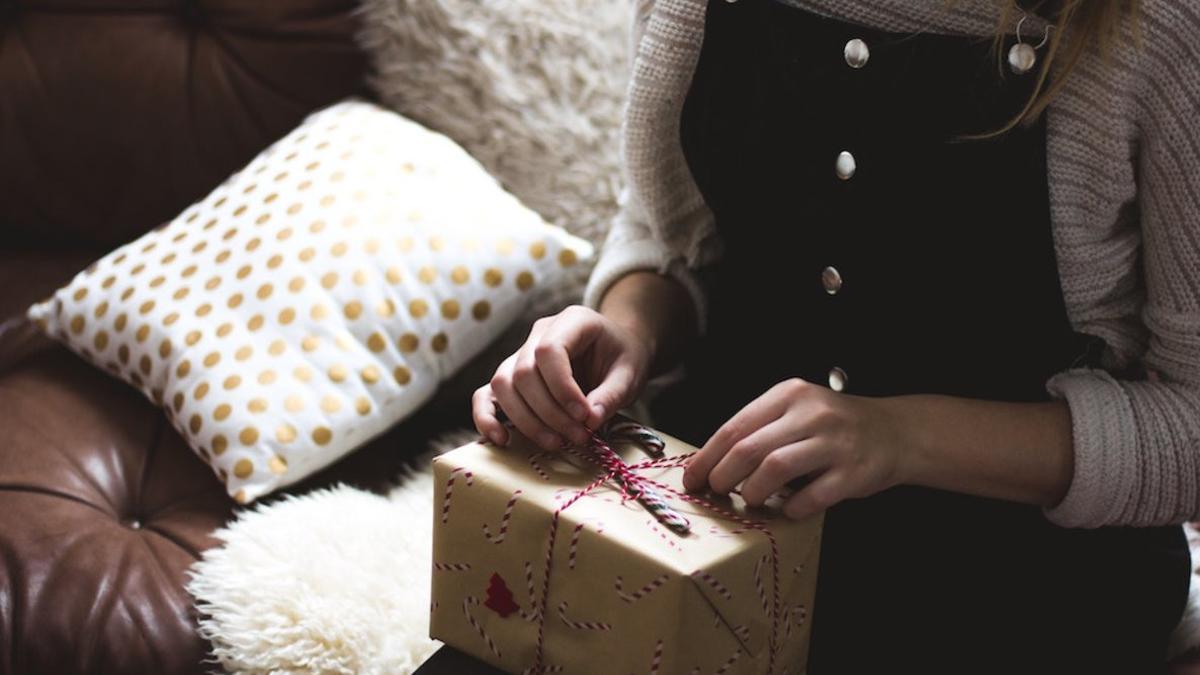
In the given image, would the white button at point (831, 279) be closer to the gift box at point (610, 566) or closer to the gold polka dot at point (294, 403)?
the gift box at point (610, 566)

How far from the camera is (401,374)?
37.6 inches

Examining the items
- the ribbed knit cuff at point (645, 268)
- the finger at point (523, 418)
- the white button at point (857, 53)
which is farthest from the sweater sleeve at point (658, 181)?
the finger at point (523, 418)

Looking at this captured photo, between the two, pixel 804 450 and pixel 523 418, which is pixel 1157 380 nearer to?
pixel 804 450

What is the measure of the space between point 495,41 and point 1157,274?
2.03 ft

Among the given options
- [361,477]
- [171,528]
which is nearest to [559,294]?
[361,477]

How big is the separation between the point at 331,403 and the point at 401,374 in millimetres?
63

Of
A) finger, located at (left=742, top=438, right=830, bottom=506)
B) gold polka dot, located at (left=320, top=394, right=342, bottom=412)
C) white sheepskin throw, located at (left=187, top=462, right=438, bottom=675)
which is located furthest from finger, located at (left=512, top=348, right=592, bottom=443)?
gold polka dot, located at (left=320, top=394, right=342, bottom=412)

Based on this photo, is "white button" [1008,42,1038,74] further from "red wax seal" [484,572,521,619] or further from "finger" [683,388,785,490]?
"red wax seal" [484,572,521,619]

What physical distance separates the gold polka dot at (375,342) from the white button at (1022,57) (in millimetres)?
521

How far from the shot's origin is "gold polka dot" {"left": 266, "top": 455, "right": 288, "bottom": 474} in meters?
0.90

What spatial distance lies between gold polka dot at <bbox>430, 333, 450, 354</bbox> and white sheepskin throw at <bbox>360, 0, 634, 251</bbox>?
0.17 meters

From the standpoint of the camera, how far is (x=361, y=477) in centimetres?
97

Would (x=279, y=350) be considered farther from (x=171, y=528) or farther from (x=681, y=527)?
(x=681, y=527)

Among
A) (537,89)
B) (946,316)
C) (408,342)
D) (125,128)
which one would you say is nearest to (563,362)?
(946,316)
